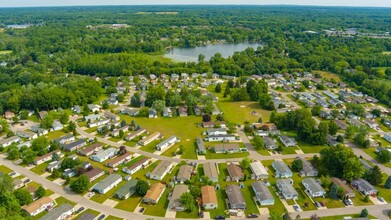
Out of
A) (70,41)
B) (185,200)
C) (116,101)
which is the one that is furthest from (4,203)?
(70,41)

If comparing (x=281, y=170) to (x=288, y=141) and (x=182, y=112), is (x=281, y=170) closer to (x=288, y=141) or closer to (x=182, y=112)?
(x=288, y=141)

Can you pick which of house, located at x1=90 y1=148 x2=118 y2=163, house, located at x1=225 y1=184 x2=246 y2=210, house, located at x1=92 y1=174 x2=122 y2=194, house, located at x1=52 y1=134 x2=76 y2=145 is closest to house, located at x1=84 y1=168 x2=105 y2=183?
house, located at x1=92 y1=174 x2=122 y2=194

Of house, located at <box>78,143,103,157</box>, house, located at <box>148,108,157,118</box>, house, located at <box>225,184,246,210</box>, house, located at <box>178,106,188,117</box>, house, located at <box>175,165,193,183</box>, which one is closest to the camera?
house, located at <box>225,184,246,210</box>

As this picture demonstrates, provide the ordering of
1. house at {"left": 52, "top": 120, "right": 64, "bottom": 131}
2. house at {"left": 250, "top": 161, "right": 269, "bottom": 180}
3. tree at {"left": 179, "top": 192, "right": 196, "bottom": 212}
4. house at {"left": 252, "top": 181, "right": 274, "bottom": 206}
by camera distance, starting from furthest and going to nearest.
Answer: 1. house at {"left": 52, "top": 120, "right": 64, "bottom": 131}
2. house at {"left": 250, "top": 161, "right": 269, "bottom": 180}
3. house at {"left": 252, "top": 181, "right": 274, "bottom": 206}
4. tree at {"left": 179, "top": 192, "right": 196, "bottom": 212}

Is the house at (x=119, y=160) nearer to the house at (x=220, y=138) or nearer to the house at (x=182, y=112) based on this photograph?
the house at (x=220, y=138)

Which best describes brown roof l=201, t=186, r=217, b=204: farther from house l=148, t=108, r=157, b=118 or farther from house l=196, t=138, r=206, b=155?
house l=148, t=108, r=157, b=118

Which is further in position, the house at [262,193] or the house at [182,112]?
the house at [182,112]

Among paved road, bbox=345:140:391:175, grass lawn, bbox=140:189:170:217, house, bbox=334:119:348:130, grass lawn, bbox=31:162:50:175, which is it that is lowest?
grass lawn, bbox=140:189:170:217

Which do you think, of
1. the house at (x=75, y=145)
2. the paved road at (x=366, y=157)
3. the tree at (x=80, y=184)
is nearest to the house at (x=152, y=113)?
the house at (x=75, y=145)

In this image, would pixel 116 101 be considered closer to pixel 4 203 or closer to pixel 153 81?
pixel 153 81
